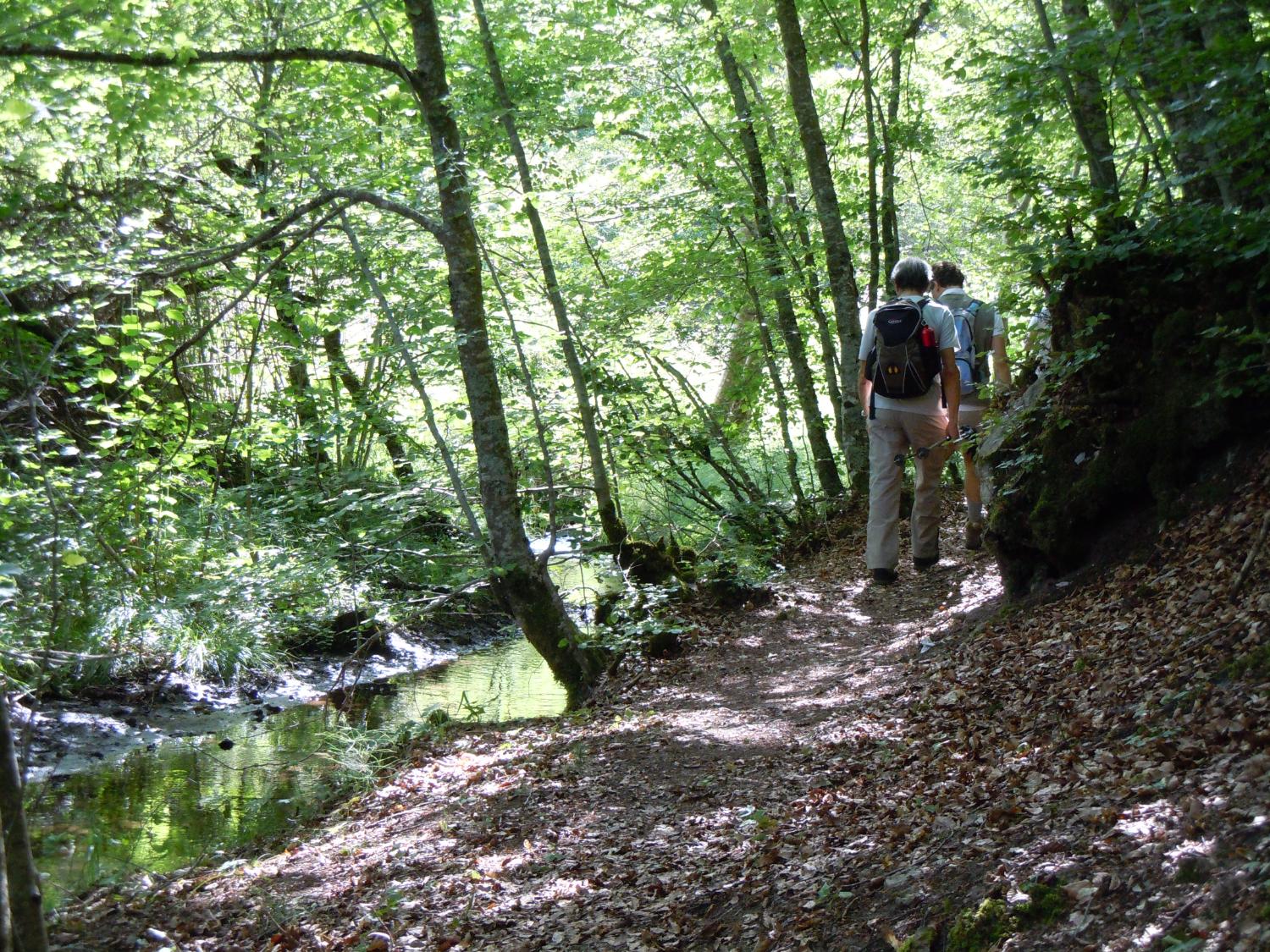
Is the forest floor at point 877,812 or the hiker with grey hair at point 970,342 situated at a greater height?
the hiker with grey hair at point 970,342

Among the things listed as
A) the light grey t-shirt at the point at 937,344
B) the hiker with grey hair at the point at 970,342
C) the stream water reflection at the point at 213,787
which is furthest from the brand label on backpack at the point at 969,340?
the stream water reflection at the point at 213,787

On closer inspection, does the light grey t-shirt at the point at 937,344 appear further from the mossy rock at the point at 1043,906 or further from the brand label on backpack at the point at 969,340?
the mossy rock at the point at 1043,906

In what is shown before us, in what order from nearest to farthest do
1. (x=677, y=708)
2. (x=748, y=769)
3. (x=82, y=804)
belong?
(x=748, y=769), (x=677, y=708), (x=82, y=804)

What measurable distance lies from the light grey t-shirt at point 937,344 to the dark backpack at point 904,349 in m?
0.05

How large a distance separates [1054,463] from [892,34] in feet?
24.0

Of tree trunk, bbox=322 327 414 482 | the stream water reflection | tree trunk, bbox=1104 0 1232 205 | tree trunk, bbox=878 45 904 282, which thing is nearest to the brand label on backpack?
tree trunk, bbox=1104 0 1232 205

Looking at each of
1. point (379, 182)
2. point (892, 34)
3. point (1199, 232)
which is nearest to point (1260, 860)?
point (1199, 232)

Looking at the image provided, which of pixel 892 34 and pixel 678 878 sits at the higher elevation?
pixel 892 34

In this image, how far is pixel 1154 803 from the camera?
318 centimetres

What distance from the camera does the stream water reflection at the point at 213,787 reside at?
6.75 m

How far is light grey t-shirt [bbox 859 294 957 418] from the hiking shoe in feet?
4.97

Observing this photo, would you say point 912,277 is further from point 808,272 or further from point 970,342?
point 808,272

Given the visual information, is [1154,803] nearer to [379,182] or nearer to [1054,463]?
[1054,463]

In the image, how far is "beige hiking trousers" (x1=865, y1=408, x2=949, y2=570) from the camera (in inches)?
320
